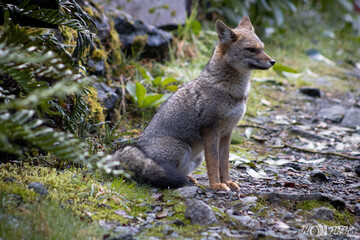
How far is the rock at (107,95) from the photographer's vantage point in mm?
6184

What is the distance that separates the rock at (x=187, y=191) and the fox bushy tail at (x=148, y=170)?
0.22ft

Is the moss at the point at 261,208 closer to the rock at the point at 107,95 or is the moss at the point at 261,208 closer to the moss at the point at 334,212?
the moss at the point at 334,212

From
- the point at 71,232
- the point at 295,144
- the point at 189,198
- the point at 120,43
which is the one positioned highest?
the point at 120,43

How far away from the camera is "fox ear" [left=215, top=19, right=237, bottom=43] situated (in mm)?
4738

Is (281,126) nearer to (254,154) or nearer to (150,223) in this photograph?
(254,154)

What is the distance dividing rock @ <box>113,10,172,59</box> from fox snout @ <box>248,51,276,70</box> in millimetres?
3885

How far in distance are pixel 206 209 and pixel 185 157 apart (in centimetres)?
115

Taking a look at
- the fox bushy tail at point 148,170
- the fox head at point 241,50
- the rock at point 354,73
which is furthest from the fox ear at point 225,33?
the rock at point 354,73

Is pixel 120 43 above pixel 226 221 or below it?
above

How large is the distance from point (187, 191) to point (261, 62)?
1788 millimetres

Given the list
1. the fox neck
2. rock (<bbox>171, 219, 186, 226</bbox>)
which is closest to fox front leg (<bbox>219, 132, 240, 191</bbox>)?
the fox neck

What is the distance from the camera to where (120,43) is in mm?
7656

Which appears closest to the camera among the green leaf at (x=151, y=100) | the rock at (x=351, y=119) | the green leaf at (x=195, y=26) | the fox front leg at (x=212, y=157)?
the fox front leg at (x=212, y=157)

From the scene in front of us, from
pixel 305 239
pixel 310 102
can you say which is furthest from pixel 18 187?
pixel 310 102
